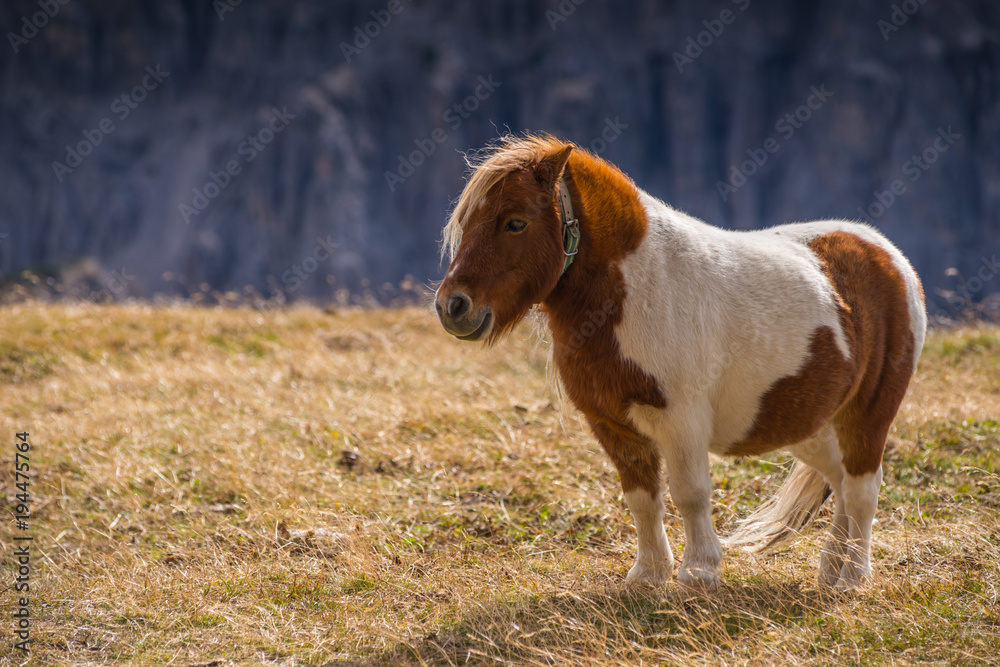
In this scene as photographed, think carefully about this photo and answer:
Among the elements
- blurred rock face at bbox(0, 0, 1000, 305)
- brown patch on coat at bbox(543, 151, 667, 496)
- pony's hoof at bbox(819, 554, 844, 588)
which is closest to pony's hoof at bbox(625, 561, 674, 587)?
brown patch on coat at bbox(543, 151, 667, 496)

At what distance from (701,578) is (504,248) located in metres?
1.81

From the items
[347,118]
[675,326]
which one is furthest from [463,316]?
[347,118]

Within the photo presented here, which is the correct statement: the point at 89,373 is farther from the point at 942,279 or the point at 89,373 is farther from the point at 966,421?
the point at 942,279

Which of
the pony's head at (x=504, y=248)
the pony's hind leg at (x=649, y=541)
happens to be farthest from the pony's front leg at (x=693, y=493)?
the pony's head at (x=504, y=248)

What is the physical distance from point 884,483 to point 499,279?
3468mm

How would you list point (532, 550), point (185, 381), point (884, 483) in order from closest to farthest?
point (532, 550), point (884, 483), point (185, 381)

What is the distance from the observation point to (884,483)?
4.95 meters

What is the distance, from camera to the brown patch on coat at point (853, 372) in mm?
3445

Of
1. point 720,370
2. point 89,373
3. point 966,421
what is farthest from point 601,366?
point 89,373

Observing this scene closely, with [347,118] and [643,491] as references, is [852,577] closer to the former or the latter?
[643,491]

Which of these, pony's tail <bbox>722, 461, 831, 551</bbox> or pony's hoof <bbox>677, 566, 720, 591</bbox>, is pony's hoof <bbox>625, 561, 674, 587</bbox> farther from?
pony's tail <bbox>722, 461, 831, 551</bbox>

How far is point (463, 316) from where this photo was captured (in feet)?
10.3

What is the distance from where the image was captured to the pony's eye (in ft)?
10.6

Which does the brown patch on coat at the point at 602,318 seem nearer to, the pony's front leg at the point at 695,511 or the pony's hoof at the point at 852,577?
the pony's front leg at the point at 695,511
